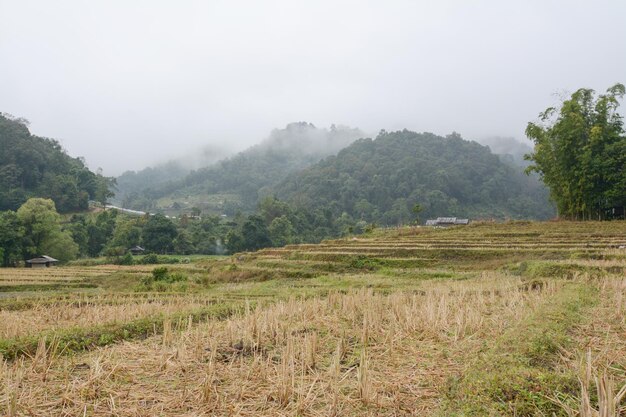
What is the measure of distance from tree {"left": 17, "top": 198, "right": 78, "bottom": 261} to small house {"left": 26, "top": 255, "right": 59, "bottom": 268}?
2.03m

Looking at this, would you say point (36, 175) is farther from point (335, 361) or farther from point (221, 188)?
point (335, 361)

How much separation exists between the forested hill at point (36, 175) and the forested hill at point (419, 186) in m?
48.3

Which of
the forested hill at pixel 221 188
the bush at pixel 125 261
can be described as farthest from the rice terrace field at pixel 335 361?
the forested hill at pixel 221 188

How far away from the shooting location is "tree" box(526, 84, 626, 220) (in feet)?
124

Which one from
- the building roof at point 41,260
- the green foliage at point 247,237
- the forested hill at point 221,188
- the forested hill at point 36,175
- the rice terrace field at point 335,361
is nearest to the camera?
the rice terrace field at point 335,361

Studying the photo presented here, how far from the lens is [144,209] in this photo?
124 m

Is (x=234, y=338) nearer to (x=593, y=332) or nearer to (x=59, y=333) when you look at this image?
(x=59, y=333)

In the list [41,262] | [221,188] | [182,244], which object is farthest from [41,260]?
[221,188]

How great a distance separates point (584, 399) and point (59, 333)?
23.3ft

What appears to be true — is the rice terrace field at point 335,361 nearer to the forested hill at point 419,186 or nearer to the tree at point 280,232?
the tree at point 280,232

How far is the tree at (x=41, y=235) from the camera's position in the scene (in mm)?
49969

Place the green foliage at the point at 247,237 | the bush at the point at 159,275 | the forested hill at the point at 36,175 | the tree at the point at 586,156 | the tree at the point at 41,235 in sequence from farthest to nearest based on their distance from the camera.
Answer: the forested hill at the point at 36,175 < the green foliage at the point at 247,237 < the tree at the point at 41,235 < the tree at the point at 586,156 < the bush at the point at 159,275

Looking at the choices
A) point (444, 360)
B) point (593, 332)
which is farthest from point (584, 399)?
point (593, 332)

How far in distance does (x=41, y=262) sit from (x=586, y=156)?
57.4 meters
